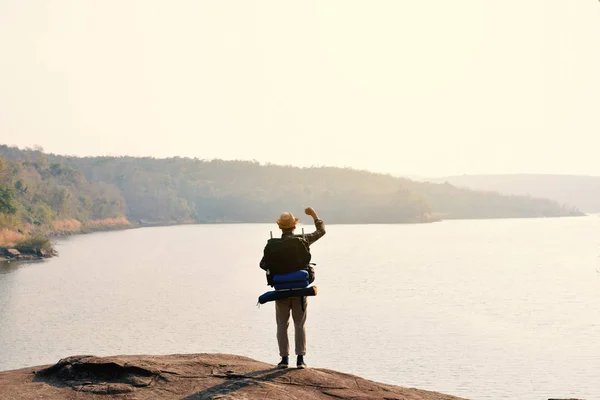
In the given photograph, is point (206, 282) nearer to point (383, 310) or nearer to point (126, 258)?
point (383, 310)

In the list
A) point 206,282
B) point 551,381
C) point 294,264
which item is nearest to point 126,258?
point 206,282

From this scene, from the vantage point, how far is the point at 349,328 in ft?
175

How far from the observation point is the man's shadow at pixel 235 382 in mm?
12055

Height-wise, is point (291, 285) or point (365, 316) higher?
Answer: point (291, 285)

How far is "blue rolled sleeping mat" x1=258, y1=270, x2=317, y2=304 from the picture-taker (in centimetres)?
1341

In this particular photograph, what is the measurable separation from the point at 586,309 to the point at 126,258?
243ft

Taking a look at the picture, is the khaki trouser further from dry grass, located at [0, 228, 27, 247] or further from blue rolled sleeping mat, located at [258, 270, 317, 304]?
dry grass, located at [0, 228, 27, 247]

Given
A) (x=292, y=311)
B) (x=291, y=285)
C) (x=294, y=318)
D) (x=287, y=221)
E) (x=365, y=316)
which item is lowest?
(x=365, y=316)

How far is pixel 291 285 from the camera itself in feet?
44.1

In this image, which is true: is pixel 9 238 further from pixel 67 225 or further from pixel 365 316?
pixel 365 316

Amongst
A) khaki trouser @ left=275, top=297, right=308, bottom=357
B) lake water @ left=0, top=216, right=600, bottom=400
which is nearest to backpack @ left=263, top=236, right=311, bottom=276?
khaki trouser @ left=275, top=297, right=308, bottom=357

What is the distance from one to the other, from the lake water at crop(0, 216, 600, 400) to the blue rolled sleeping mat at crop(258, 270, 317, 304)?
79.3 ft

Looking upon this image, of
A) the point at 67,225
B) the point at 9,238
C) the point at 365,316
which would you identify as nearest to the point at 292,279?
the point at 365,316

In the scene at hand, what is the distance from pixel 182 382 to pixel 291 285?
2.53 m
